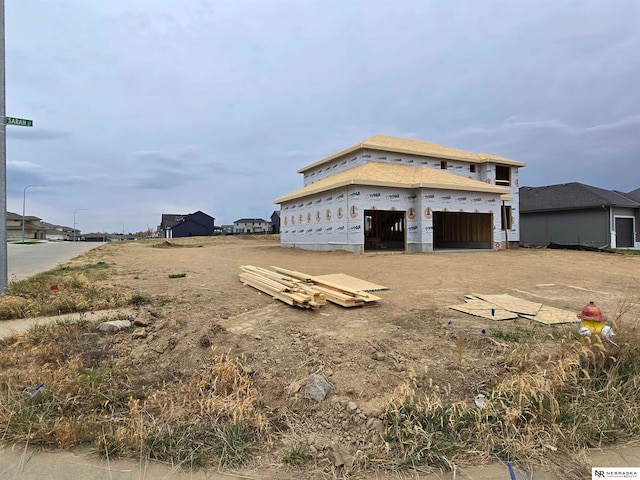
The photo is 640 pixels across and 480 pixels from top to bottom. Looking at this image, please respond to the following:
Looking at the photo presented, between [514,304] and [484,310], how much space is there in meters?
0.93

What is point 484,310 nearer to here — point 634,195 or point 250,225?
point 634,195

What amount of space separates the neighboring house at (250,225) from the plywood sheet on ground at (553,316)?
83.8 metres

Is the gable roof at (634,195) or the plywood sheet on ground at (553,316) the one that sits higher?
the gable roof at (634,195)

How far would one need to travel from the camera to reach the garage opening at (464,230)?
2333 centimetres

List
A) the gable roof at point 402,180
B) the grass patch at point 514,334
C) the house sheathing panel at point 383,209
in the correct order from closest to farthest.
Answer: the grass patch at point 514,334
the house sheathing panel at point 383,209
the gable roof at point 402,180

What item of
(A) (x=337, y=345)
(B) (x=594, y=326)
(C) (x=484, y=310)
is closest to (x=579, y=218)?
(C) (x=484, y=310)

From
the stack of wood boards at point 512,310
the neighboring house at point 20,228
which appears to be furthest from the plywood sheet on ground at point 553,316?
the neighboring house at point 20,228

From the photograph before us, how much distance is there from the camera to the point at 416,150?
86.8ft

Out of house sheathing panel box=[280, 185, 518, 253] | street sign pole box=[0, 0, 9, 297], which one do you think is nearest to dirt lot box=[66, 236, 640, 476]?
street sign pole box=[0, 0, 9, 297]

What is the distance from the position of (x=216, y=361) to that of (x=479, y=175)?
29725 mm

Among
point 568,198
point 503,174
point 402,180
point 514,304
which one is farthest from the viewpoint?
point 503,174

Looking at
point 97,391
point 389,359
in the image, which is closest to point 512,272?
point 389,359

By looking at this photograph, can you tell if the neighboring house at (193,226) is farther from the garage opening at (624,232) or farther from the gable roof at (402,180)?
the garage opening at (624,232)

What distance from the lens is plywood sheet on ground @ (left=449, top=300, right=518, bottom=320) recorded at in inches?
226
